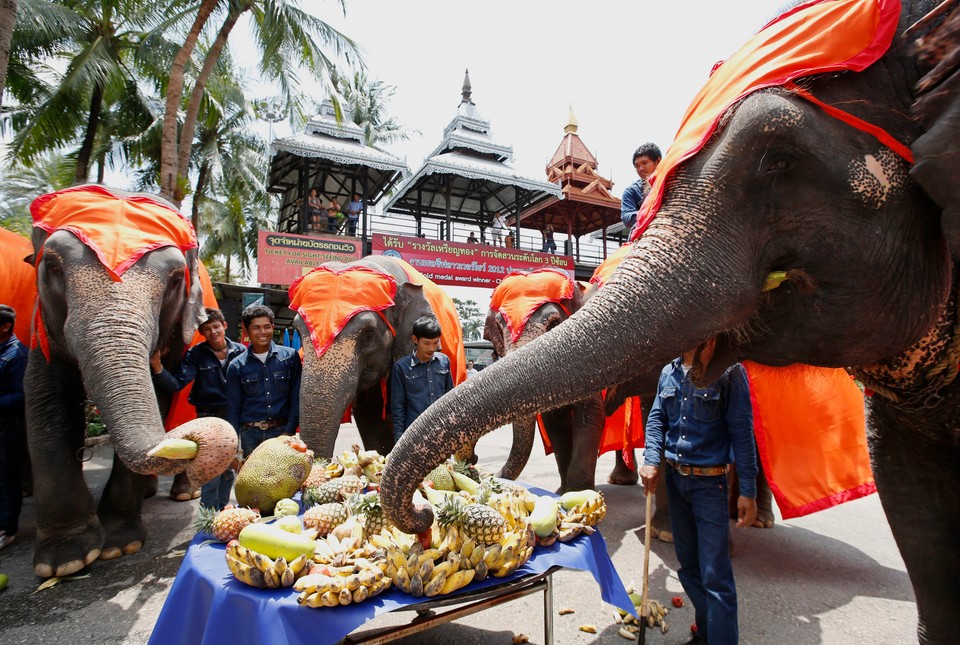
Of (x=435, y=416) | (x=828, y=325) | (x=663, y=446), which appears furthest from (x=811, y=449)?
(x=435, y=416)

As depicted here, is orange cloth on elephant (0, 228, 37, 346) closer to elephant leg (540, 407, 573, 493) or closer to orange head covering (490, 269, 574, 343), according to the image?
orange head covering (490, 269, 574, 343)

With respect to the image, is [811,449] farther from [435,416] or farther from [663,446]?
[435,416]

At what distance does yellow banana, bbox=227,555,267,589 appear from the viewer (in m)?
1.94

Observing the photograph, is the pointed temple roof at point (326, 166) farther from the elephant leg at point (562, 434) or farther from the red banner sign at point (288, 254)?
the elephant leg at point (562, 434)

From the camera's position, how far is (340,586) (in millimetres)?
1873

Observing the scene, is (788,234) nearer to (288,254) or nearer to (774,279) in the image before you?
(774,279)

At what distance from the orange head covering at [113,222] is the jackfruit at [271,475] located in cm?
154

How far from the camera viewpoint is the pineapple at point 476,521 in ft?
7.07

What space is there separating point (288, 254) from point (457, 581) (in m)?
14.1

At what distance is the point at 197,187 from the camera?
20797 mm

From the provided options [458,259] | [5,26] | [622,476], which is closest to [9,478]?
[622,476]

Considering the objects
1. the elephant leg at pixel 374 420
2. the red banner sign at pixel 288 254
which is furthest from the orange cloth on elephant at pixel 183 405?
the red banner sign at pixel 288 254

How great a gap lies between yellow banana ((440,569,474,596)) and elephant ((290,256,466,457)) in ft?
6.20

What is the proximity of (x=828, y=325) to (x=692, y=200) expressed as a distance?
439 millimetres
